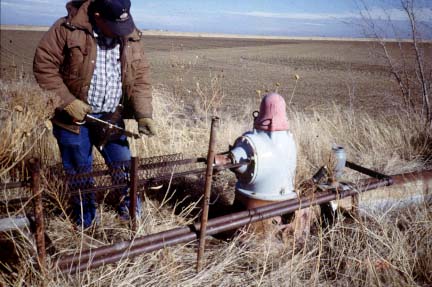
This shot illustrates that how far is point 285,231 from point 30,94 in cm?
201

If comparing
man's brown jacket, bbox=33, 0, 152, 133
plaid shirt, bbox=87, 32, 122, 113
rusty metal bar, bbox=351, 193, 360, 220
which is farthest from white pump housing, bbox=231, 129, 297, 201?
man's brown jacket, bbox=33, 0, 152, 133

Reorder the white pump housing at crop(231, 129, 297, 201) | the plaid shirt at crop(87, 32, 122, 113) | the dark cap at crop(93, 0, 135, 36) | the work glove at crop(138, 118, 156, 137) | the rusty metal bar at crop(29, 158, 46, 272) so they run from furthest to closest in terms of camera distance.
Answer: the work glove at crop(138, 118, 156, 137), the plaid shirt at crop(87, 32, 122, 113), the white pump housing at crop(231, 129, 297, 201), the dark cap at crop(93, 0, 135, 36), the rusty metal bar at crop(29, 158, 46, 272)

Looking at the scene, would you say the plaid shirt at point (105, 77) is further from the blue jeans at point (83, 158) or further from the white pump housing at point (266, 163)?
the white pump housing at point (266, 163)

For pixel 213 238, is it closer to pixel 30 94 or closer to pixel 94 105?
pixel 94 105

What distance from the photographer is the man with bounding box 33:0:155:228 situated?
261cm

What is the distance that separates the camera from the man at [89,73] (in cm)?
261

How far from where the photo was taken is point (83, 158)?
2842 mm

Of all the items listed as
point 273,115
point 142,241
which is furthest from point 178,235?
point 273,115

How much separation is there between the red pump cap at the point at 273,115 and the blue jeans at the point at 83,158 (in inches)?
42.0

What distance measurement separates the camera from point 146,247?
5.91 feet

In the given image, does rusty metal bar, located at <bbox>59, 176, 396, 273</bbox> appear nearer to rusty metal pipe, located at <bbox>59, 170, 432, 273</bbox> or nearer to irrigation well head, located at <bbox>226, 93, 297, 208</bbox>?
rusty metal pipe, located at <bbox>59, 170, 432, 273</bbox>

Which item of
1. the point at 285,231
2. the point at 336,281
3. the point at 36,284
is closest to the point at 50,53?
the point at 36,284

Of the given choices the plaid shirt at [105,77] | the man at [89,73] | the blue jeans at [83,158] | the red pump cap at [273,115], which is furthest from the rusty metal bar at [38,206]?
the red pump cap at [273,115]

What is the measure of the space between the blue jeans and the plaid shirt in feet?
0.39
